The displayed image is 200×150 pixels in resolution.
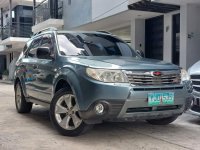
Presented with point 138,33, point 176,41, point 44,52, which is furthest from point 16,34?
point 44,52

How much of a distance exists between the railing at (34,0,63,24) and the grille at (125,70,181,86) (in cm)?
1499

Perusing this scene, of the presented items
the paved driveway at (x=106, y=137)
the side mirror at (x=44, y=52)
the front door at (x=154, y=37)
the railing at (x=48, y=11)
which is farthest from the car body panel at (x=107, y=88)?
the railing at (x=48, y=11)

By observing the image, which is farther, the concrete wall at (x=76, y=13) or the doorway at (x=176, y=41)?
the concrete wall at (x=76, y=13)

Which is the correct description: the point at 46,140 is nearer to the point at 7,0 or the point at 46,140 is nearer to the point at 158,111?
the point at 158,111

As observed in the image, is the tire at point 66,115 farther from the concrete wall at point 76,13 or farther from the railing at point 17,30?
the railing at point 17,30

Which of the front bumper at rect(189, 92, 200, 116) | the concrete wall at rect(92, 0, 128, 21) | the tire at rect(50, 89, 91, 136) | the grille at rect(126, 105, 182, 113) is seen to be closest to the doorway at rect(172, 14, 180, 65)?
the concrete wall at rect(92, 0, 128, 21)

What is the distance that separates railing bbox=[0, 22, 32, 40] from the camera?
29.1 meters

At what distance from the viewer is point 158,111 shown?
542 centimetres

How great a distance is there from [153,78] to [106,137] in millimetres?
1189

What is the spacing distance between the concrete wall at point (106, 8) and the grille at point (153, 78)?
7.24 m

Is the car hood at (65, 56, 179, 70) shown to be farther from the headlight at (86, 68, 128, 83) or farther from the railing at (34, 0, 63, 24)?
the railing at (34, 0, 63, 24)

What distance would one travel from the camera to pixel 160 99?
5324 millimetres

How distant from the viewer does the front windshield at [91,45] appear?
624 cm

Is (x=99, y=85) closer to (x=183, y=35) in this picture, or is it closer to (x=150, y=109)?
(x=150, y=109)
